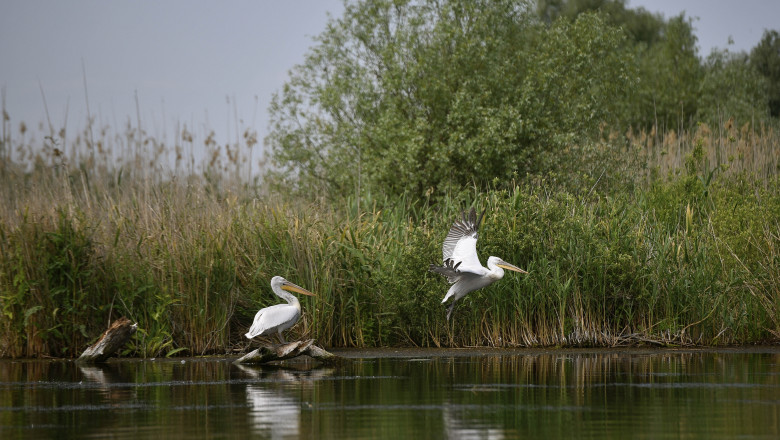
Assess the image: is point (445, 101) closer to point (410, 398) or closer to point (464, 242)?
point (464, 242)

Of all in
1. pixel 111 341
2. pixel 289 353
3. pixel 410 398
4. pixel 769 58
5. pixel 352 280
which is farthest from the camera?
pixel 769 58

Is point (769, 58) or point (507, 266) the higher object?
point (769, 58)

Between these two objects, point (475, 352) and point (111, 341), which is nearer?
point (111, 341)

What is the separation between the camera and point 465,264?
1369 centimetres

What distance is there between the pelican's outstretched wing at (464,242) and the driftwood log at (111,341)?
4.18 m

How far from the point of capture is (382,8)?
2808cm

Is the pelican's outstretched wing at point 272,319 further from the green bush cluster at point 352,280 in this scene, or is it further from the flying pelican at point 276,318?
the green bush cluster at point 352,280

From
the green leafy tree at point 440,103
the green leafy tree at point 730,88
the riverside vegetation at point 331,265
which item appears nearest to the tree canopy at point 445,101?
the green leafy tree at point 440,103

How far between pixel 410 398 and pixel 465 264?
425 cm

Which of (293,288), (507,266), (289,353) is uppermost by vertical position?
(507,266)

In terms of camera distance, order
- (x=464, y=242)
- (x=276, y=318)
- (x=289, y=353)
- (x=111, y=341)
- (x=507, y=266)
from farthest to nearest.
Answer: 1. (x=464, y=242)
2. (x=507, y=266)
3. (x=111, y=341)
4. (x=276, y=318)
5. (x=289, y=353)

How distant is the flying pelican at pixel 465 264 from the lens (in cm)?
1363

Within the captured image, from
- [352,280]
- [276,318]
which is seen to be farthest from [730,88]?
[276,318]

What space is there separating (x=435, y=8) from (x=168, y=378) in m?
17.4
